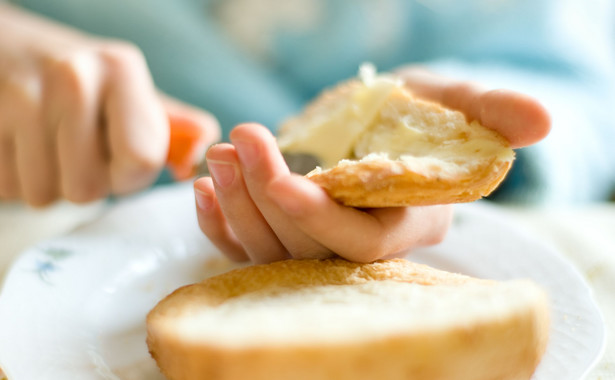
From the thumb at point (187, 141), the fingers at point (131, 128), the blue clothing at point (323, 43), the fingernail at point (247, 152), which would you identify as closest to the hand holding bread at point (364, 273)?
the fingernail at point (247, 152)

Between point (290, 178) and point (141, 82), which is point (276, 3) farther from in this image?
point (290, 178)

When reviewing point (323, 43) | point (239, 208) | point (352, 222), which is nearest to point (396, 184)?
point (352, 222)

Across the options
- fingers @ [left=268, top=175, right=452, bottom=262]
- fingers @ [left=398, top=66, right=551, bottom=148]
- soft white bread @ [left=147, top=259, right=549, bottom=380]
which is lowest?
soft white bread @ [left=147, top=259, right=549, bottom=380]

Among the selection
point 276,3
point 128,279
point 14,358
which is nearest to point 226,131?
point 276,3

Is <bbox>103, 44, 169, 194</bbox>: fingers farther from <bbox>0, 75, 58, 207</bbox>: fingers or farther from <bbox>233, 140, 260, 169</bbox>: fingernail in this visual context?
<bbox>233, 140, 260, 169</bbox>: fingernail

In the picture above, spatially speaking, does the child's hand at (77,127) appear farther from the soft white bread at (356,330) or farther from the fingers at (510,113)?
the fingers at (510,113)

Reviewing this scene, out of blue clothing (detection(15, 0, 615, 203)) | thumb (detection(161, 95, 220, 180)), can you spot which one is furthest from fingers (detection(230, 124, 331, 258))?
blue clothing (detection(15, 0, 615, 203))
